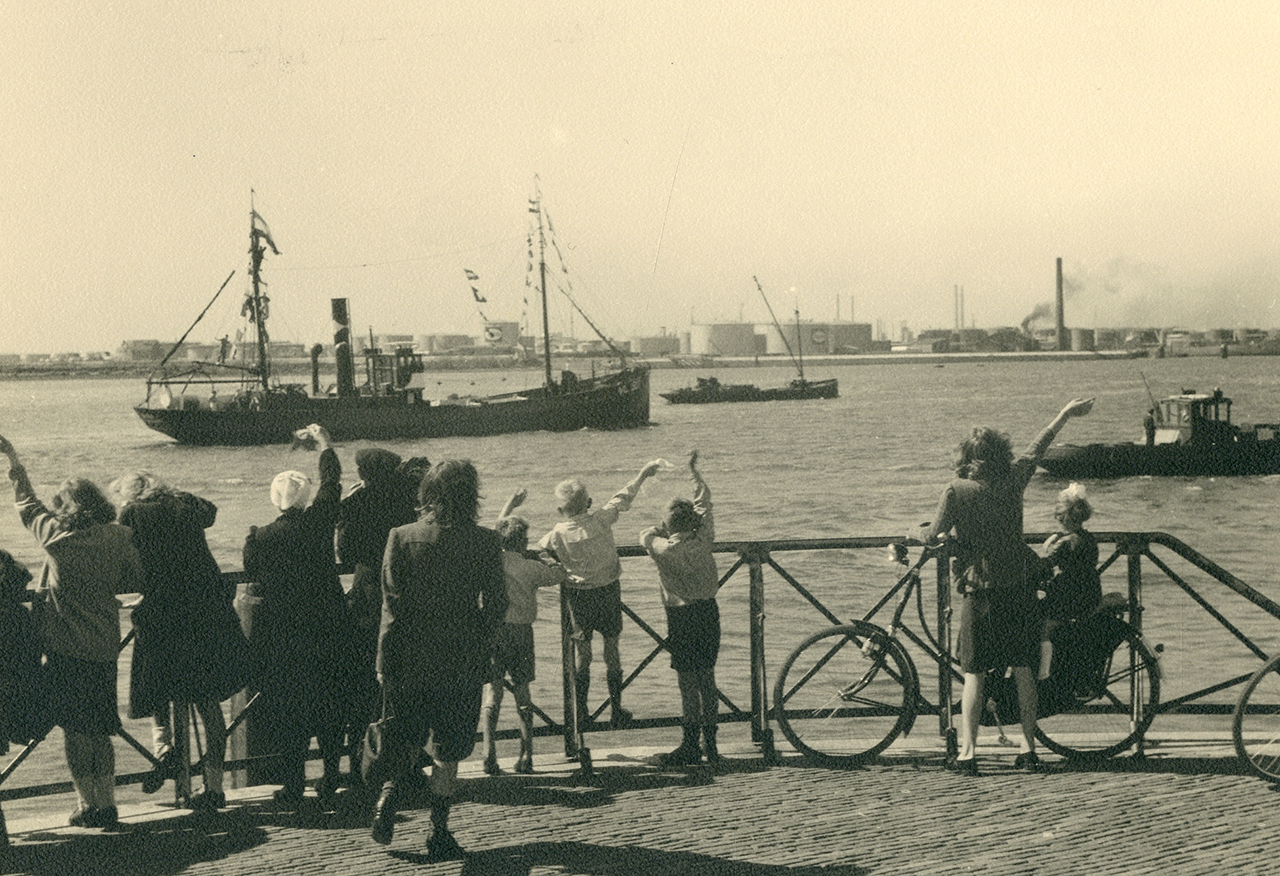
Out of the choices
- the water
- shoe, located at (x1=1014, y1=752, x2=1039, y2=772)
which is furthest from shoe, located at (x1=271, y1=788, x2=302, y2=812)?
the water

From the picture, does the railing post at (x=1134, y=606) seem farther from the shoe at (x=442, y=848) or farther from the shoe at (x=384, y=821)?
the shoe at (x=384, y=821)

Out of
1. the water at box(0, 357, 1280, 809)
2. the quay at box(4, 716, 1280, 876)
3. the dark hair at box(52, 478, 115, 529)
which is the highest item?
the dark hair at box(52, 478, 115, 529)

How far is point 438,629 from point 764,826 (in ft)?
5.06

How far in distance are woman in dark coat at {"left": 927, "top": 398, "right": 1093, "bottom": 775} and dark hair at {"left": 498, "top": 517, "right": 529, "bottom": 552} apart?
6.35 ft

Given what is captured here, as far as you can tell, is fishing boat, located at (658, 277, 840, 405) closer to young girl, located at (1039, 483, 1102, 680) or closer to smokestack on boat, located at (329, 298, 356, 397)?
smokestack on boat, located at (329, 298, 356, 397)

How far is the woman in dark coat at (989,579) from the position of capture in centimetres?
629

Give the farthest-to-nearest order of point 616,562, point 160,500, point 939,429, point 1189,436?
1. point 939,429
2. point 1189,436
3. point 616,562
4. point 160,500

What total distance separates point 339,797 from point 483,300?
81.6m

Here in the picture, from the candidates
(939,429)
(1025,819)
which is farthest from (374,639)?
(939,429)

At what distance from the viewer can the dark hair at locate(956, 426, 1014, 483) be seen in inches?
251

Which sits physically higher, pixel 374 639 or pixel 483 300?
pixel 483 300

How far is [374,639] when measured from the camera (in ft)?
20.1

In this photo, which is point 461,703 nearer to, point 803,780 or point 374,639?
point 374,639

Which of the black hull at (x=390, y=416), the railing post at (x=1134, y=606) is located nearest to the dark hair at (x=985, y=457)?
the railing post at (x=1134, y=606)
